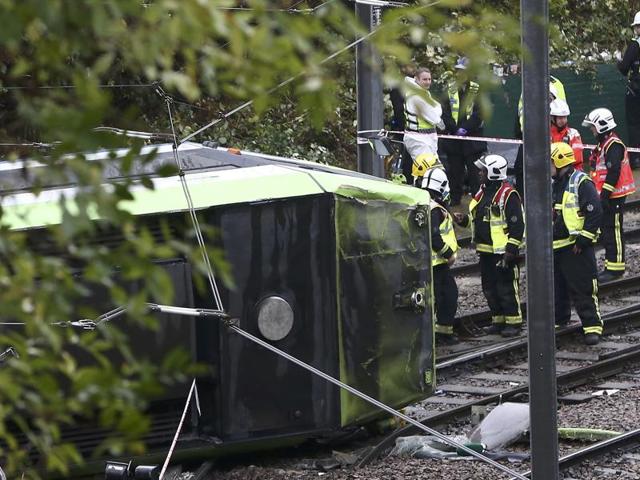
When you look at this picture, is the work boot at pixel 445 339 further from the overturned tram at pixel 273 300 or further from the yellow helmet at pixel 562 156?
the overturned tram at pixel 273 300

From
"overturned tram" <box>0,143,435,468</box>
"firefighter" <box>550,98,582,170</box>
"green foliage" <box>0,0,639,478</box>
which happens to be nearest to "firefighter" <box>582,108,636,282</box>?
"firefighter" <box>550,98,582,170</box>

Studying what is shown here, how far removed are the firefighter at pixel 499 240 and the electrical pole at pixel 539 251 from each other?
24.7ft

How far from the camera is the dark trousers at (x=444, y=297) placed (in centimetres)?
1378

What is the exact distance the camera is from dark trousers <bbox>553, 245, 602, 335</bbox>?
520 inches

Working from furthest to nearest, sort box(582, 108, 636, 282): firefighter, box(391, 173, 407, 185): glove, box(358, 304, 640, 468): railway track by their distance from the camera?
box(391, 173, 407, 185): glove < box(582, 108, 636, 282): firefighter < box(358, 304, 640, 468): railway track

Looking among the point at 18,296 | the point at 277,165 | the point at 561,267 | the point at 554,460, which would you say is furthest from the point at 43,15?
the point at 561,267

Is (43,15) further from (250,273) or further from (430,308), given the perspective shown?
(430,308)

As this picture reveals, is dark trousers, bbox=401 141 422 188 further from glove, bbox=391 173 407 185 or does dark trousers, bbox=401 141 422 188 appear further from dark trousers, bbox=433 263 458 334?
dark trousers, bbox=433 263 458 334

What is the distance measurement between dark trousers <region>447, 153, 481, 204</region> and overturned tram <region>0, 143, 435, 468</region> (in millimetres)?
10354

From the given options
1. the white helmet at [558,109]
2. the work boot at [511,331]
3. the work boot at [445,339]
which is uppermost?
the white helmet at [558,109]

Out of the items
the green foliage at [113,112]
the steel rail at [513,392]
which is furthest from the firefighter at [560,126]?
the green foliage at [113,112]

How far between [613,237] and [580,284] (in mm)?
2685

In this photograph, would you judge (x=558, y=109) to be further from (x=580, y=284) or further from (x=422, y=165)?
(x=580, y=284)

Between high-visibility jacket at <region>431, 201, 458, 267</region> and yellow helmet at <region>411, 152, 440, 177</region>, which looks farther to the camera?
yellow helmet at <region>411, 152, 440, 177</region>
